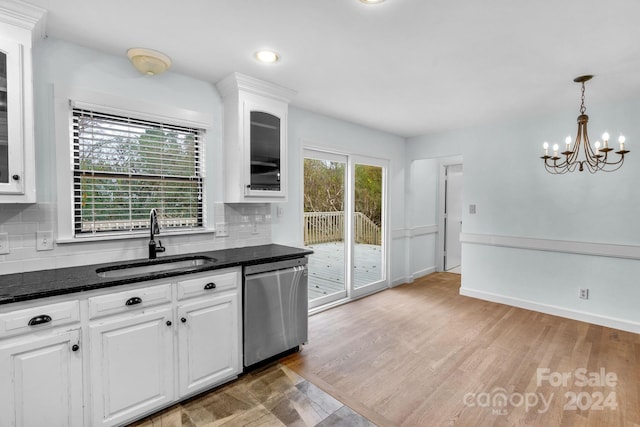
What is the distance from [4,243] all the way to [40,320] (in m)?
0.71

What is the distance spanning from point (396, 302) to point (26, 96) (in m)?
4.06

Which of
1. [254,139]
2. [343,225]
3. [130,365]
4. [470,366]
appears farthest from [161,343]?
[343,225]

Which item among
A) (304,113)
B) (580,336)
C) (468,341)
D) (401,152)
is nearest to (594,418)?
(468,341)

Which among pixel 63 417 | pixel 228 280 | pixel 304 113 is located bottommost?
pixel 63 417

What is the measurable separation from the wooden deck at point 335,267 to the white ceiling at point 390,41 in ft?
6.25

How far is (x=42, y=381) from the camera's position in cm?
161

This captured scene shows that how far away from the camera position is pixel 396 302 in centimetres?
421

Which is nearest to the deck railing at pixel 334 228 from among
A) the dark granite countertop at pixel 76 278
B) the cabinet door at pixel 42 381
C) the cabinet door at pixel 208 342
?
the dark granite countertop at pixel 76 278

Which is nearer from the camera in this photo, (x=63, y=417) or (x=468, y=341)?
(x=63, y=417)

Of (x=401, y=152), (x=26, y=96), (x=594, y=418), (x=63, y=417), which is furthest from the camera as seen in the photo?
(x=401, y=152)

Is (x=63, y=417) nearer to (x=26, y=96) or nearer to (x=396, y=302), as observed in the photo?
(x=26, y=96)

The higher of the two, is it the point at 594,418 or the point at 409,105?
the point at 409,105

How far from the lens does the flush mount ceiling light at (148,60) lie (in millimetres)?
2178

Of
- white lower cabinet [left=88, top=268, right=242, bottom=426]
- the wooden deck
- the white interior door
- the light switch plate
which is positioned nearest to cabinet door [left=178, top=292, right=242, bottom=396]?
white lower cabinet [left=88, top=268, right=242, bottom=426]
